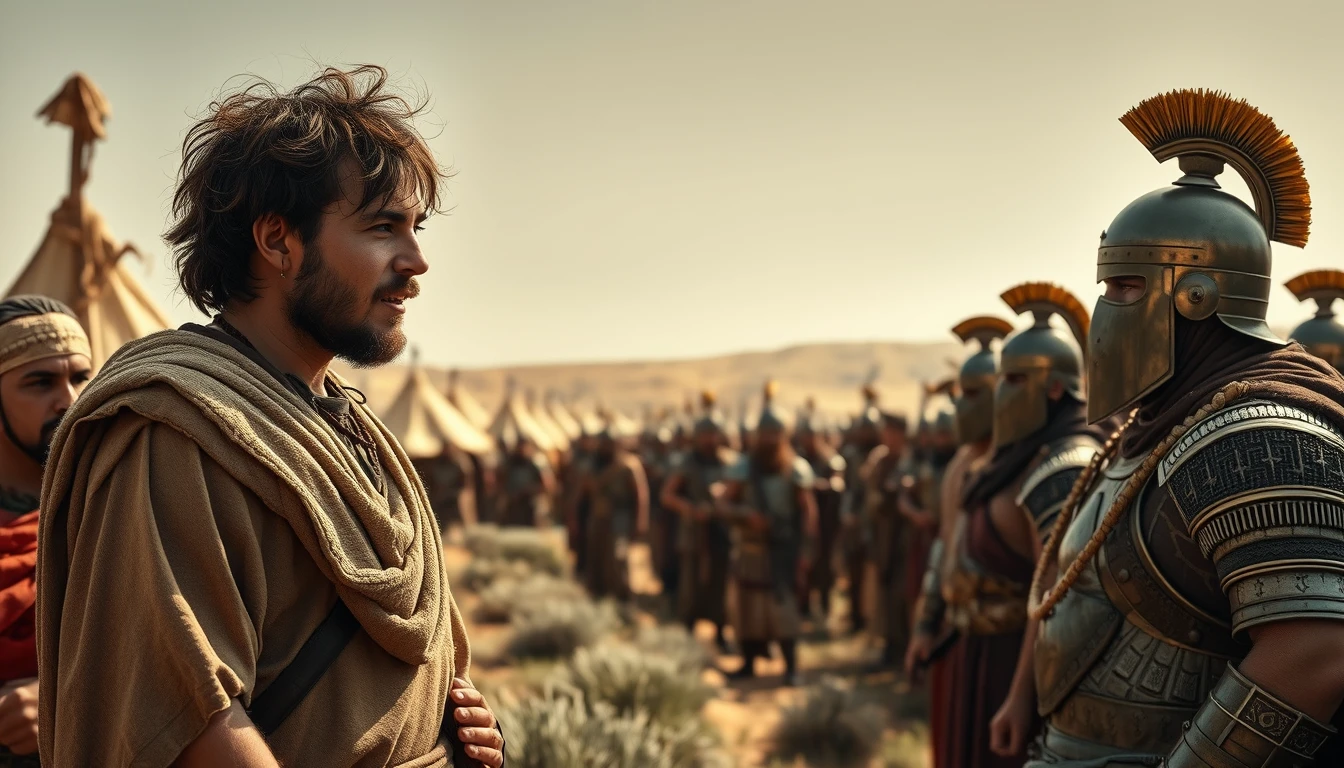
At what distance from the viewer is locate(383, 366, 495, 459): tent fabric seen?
24.6 metres

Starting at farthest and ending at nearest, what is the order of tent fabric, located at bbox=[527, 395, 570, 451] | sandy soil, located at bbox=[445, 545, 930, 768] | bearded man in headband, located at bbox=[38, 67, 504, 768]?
tent fabric, located at bbox=[527, 395, 570, 451] < sandy soil, located at bbox=[445, 545, 930, 768] < bearded man in headband, located at bbox=[38, 67, 504, 768]

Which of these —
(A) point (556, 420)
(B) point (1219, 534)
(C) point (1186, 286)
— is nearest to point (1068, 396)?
(C) point (1186, 286)

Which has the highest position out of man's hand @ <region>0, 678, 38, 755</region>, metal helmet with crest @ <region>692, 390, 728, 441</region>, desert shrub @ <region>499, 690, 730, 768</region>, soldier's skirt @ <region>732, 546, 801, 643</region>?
man's hand @ <region>0, 678, 38, 755</region>

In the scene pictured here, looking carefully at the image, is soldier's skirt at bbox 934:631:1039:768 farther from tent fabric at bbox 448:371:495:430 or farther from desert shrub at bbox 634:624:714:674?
tent fabric at bbox 448:371:495:430

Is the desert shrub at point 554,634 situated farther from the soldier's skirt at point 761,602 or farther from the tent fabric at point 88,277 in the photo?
the tent fabric at point 88,277

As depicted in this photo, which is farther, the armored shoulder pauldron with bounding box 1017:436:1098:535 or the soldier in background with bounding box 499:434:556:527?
the soldier in background with bounding box 499:434:556:527

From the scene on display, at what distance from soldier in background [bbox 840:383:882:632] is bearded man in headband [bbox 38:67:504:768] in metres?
12.4

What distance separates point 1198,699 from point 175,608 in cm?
239

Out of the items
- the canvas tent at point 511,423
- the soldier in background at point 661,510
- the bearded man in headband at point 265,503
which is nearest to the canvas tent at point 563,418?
the canvas tent at point 511,423

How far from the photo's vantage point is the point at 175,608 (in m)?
1.97

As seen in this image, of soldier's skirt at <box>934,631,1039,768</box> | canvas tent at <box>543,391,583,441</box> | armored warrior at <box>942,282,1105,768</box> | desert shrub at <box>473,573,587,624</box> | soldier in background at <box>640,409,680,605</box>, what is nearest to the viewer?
armored warrior at <box>942,282,1105,768</box>

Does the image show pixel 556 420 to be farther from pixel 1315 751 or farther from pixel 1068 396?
pixel 1315 751

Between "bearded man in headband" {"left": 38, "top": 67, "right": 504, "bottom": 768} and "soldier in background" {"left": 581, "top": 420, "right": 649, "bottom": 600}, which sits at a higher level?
"bearded man in headband" {"left": 38, "top": 67, "right": 504, "bottom": 768}

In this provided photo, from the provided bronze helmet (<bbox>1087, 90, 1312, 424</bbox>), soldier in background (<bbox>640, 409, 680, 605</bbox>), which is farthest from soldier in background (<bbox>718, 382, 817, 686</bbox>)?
bronze helmet (<bbox>1087, 90, 1312, 424</bbox>)
